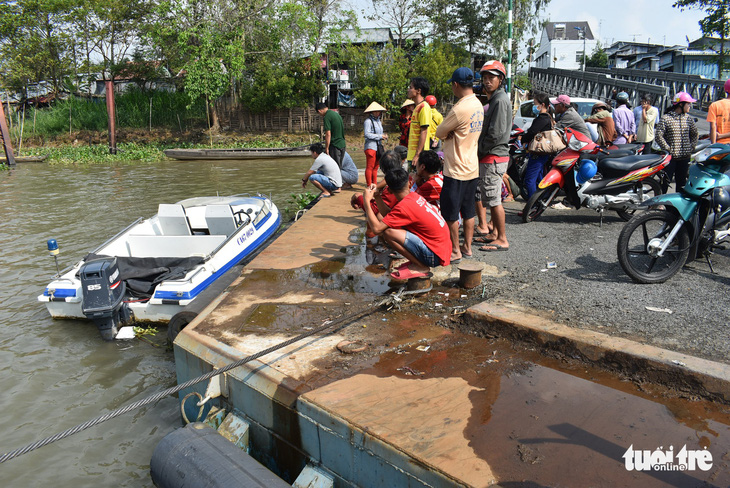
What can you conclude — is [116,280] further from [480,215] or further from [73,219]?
[73,219]

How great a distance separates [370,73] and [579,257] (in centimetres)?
2738

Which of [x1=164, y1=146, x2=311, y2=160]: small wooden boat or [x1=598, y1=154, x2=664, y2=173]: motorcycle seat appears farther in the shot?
[x1=164, y1=146, x2=311, y2=160]: small wooden boat

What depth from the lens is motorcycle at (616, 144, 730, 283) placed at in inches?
183

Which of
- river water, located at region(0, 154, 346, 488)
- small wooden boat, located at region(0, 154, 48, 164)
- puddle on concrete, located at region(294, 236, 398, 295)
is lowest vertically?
river water, located at region(0, 154, 346, 488)

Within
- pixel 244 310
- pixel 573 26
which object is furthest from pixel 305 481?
pixel 573 26

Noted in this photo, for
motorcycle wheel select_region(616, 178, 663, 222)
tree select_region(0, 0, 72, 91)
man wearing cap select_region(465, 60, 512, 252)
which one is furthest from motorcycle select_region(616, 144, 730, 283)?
tree select_region(0, 0, 72, 91)

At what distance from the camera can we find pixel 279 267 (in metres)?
5.86

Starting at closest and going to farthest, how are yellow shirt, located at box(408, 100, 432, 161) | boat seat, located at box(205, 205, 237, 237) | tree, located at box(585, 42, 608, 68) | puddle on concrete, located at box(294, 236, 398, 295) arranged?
Answer: 1. puddle on concrete, located at box(294, 236, 398, 295)
2. yellow shirt, located at box(408, 100, 432, 161)
3. boat seat, located at box(205, 205, 237, 237)
4. tree, located at box(585, 42, 608, 68)

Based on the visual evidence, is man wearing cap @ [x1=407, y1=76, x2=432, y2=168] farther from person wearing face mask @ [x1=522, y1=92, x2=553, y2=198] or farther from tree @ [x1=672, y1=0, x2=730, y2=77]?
tree @ [x1=672, y1=0, x2=730, y2=77]

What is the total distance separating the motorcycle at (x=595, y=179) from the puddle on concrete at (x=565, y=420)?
3862mm

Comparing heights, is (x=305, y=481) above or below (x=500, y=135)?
below

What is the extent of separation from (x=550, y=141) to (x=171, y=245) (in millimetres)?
5608

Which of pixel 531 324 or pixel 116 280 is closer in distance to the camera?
pixel 531 324

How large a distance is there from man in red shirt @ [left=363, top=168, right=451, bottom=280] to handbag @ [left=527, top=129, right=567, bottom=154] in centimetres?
340
